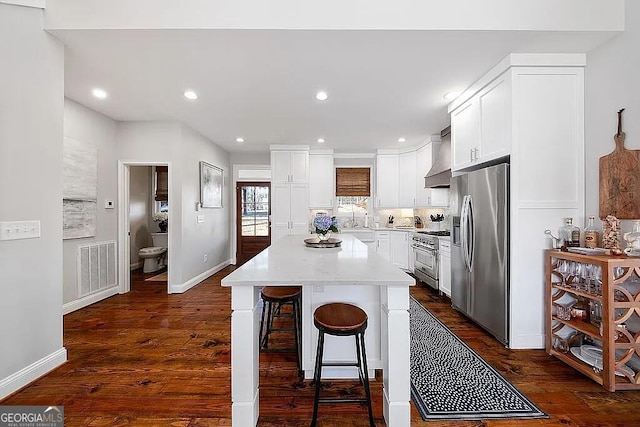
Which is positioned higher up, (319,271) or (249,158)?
(249,158)

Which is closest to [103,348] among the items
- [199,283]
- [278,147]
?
[199,283]

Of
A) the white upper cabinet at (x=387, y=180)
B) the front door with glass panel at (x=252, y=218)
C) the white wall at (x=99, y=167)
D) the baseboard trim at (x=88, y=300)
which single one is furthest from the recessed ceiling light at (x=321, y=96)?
the baseboard trim at (x=88, y=300)

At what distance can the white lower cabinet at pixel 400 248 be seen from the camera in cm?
548

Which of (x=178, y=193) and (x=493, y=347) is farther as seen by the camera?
(x=178, y=193)

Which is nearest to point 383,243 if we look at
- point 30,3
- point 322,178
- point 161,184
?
point 322,178

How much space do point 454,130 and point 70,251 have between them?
4.90 metres

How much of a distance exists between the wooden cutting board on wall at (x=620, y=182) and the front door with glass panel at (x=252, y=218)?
18.3 feet

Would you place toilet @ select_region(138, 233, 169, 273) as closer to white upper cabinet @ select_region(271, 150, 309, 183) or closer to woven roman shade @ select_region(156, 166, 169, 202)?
woven roman shade @ select_region(156, 166, 169, 202)

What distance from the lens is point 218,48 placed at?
92.8 inches

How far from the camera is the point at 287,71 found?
2740 millimetres

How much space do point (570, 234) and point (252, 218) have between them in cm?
563

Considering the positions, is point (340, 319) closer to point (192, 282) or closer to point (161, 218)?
point (192, 282)

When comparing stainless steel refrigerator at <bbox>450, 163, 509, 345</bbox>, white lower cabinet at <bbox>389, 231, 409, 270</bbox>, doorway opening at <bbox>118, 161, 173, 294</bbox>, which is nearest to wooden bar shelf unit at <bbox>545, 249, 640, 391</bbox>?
stainless steel refrigerator at <bbox>450, 163, 509, 345</bbox>

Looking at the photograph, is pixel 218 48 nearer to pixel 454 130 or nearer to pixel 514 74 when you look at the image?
pixel 514 74
